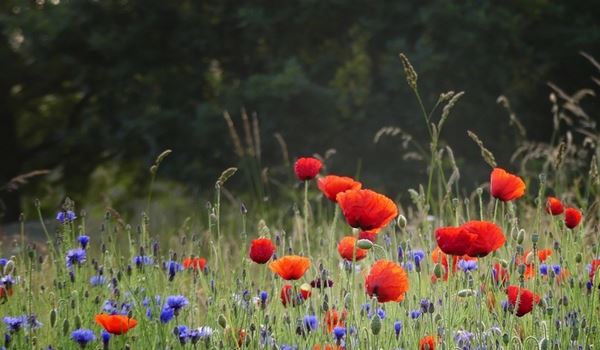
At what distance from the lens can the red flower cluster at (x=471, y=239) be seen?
2.24 m

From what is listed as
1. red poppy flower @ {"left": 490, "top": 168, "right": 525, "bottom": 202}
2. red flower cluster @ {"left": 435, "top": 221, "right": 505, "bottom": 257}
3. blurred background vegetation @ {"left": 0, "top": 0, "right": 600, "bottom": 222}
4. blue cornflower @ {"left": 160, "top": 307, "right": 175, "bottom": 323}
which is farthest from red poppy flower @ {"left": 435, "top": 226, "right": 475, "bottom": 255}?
blurred background vegetation @ {"left": 0, "top": 0, "right": 600, "bottom": 222}

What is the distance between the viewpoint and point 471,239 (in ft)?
7.42

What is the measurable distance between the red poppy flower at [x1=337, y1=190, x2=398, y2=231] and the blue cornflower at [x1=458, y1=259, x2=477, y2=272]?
72cm

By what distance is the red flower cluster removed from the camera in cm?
224

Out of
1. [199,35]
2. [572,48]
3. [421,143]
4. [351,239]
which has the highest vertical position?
[199,35]

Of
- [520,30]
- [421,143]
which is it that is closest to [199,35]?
[421,143]

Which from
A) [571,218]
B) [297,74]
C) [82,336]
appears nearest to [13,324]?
[82,336]

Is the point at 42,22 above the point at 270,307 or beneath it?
above

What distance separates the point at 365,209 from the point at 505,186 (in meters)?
0.55

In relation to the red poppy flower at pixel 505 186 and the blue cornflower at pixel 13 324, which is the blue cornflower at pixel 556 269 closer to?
the red poppy flower at pixel 505 186

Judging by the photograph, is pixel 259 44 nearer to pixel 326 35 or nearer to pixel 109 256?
pixel 326 35

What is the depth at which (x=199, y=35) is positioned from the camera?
841 cm

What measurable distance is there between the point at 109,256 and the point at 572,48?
5869 mm

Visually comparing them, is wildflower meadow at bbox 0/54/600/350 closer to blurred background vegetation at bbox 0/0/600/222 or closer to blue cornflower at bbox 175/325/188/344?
blue cornflower at bbox 175/325/188/344
